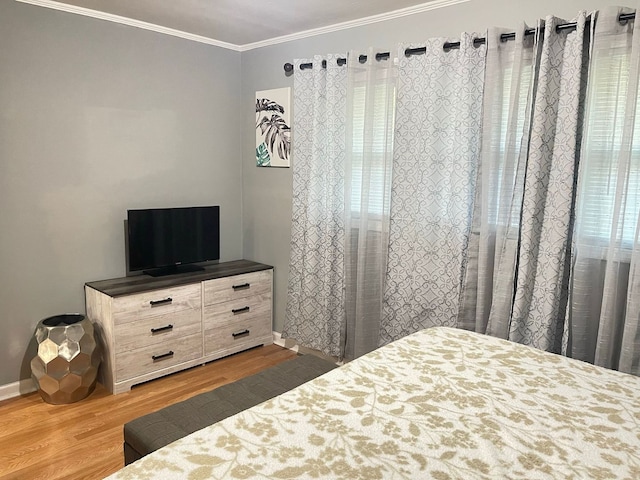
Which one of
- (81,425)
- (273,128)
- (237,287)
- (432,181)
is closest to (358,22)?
(273,128)

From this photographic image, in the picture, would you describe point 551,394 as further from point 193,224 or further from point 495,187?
point 193,224

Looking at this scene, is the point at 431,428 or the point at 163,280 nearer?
the point at 431,428

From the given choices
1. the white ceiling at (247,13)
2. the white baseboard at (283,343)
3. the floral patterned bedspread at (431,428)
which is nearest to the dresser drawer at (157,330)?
the white baseboard at (283,343)

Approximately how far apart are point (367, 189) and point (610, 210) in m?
1.43

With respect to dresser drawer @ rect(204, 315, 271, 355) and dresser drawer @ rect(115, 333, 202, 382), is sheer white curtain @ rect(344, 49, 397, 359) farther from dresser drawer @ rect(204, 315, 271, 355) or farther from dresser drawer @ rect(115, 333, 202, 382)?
dresser drawer @ rect(115, 333, 202, 382)

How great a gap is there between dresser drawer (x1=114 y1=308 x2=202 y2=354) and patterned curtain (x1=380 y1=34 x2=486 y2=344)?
1.41m

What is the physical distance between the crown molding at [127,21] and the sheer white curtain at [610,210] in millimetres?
2776

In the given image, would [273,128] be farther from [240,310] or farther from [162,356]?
[162,356]

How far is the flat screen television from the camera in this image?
3.52m

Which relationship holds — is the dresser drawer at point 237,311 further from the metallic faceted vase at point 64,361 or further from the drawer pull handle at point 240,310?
the metallic faceted vase at point 64,361

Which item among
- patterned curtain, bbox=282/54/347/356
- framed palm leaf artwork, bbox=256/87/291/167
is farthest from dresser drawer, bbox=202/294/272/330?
framed palm leaf artwork, bbox=256/87/291/167

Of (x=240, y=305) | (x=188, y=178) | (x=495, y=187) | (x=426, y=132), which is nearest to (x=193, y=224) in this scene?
(x=188, y=178)

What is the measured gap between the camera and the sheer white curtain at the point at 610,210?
232 centimetres

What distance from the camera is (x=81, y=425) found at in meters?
2.90
